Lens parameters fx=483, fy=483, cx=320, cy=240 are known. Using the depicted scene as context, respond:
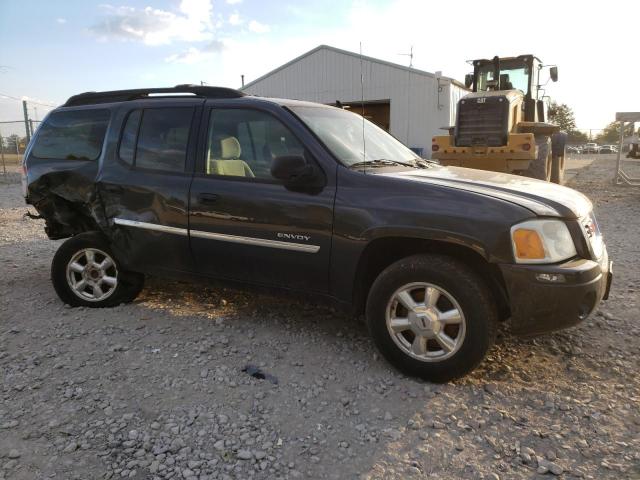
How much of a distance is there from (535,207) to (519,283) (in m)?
0.46

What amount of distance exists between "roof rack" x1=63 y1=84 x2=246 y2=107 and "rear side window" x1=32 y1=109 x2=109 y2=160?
0.17m

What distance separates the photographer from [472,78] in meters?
11.8

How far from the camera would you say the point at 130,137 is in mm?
4098

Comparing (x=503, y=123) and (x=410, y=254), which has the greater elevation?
(x=503, y=123)

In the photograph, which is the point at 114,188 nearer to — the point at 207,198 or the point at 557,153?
the point at 207,198

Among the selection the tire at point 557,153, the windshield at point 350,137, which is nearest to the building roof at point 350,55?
the tire at point 557,153

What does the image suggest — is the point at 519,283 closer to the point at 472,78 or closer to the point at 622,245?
the point at 622,245

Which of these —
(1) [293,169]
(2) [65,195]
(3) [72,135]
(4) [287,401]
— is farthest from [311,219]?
(3) [72,135]

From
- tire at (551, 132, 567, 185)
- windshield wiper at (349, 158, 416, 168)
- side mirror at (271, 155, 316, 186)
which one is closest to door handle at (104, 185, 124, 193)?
side mirror at (271, 155, 316, 186)

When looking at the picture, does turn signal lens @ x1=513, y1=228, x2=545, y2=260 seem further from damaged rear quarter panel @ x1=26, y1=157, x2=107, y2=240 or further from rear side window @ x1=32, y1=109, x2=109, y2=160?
rear side window @ x1=32, y1=109, x2=109, y2=160

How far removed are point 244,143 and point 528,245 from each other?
2.15 metres

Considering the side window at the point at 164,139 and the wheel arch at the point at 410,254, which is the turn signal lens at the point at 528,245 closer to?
the wheel arch at the point at 410,254

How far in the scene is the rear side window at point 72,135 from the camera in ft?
14.1

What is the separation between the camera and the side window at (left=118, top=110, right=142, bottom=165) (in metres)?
4.07
